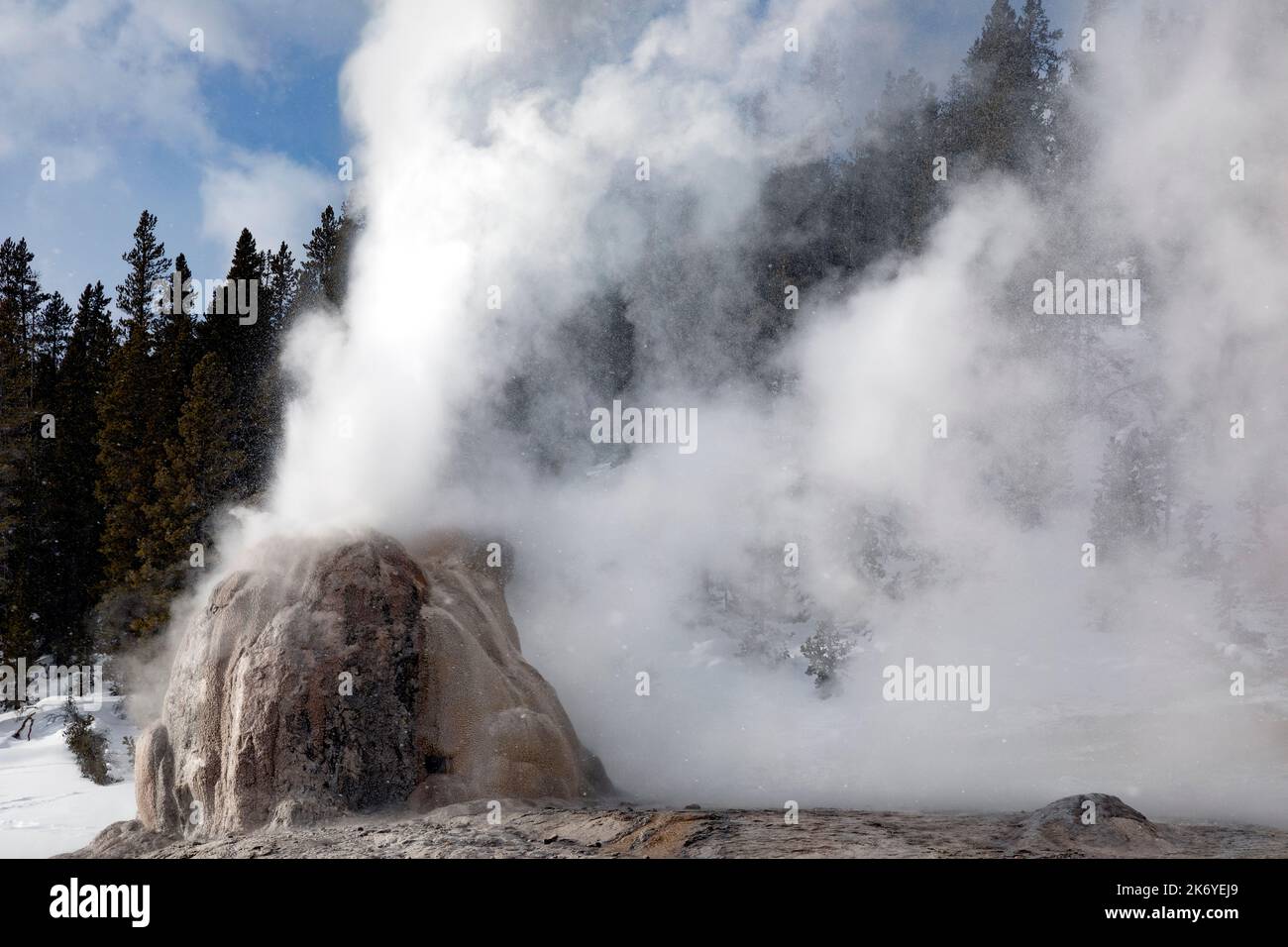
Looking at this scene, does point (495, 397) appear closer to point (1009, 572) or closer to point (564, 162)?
point (564, 162)

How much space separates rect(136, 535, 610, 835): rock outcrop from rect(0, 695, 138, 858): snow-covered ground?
3.75 m

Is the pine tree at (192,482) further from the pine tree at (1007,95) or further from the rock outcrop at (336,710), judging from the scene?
the pine tree at (1007,95)

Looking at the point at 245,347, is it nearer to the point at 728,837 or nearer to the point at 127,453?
the point at 127,453

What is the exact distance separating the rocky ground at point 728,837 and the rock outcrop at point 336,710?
29.1 inches

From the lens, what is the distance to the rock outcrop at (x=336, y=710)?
38.9 feet

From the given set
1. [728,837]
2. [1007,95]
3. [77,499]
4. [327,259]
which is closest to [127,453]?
[77,499]

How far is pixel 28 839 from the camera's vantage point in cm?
1555

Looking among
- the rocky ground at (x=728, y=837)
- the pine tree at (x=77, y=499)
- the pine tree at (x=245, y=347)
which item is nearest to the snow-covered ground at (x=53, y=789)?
the pine tree at (x=77, y=499)

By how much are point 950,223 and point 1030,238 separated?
8.54 ft

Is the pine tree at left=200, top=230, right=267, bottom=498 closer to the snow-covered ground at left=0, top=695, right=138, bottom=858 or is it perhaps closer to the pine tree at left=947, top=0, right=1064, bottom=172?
the snow-covered ground at left=0, top=695, right=138, bottom=858

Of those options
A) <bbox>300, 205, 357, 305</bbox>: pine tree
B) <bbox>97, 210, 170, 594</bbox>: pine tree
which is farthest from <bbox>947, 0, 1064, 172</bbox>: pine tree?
<bbox>97, 210, 170, 594</bbox>: pine tree

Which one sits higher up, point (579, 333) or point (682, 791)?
point (579, 333)

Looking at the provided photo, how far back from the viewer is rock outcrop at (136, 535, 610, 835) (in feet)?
38.9
